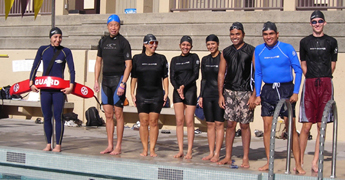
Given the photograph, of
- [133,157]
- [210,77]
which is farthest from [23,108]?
[210,77]

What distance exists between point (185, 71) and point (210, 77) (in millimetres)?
442

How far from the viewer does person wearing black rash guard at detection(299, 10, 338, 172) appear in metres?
6.39

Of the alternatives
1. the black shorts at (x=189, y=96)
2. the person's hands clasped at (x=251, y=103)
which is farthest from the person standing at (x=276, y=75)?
the black shorts at (x=189, y=96)

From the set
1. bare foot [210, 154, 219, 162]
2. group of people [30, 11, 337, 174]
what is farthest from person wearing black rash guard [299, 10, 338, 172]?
bare foot [210, 154, 219, 162]

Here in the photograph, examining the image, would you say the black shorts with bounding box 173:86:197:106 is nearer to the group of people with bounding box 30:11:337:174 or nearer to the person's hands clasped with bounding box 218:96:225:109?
the group of people with bounding box 30:11:337:174

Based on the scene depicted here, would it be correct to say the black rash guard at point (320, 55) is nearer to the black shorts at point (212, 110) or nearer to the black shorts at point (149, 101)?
the black shorts at point (212, 110)

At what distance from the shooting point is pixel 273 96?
249 inches

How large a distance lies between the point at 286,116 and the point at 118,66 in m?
2.86

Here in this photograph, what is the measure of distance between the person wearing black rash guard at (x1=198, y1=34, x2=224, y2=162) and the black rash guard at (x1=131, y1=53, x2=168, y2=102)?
0.71 metres

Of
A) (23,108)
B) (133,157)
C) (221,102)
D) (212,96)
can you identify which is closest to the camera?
(221,102)

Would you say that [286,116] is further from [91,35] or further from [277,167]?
[91,35]

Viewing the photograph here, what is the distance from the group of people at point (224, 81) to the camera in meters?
6.35

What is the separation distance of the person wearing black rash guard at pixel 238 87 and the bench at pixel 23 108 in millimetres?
7352

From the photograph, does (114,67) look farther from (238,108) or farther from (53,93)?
(238,108)
